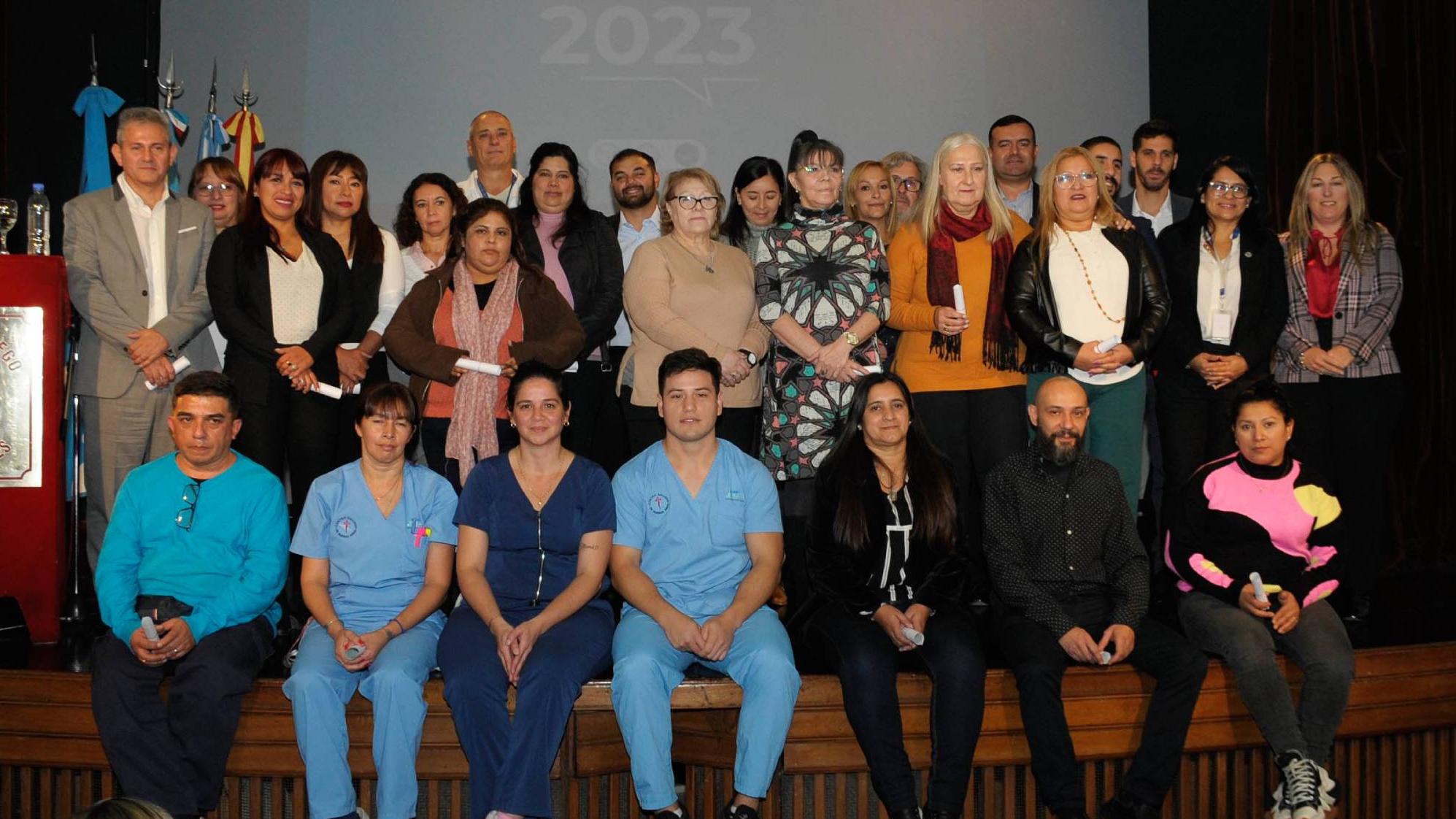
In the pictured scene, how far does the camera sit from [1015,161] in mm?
4559

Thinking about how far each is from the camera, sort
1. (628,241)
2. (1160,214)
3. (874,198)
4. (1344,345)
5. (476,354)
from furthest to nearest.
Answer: (1160,214) → (628,241) → (874,198) → (1344,345) → (476,354)

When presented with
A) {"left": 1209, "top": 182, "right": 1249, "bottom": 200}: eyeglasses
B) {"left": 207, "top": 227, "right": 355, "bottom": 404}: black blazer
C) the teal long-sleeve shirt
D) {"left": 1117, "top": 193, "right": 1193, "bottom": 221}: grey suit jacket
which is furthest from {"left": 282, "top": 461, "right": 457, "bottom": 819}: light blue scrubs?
{"left": 1117, "top": 193, "right": 1193, "bottom": 221}: grey suit jacket

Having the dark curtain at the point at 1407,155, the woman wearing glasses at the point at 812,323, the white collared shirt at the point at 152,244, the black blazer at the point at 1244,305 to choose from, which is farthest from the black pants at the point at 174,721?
the dark curtain at the point at 1407,155

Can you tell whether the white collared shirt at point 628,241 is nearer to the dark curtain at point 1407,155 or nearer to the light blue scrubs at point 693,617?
the light blue scrubs at point 693,617

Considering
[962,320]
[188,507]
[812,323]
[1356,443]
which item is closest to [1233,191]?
[1356,443]

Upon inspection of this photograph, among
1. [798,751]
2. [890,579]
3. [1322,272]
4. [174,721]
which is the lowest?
[798,751]

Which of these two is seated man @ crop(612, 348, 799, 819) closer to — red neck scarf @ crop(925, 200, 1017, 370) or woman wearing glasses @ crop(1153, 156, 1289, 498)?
red neck scarf @ crop(925, 200, 1017, 370)

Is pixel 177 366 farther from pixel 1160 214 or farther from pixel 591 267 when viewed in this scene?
pixel 1160 214

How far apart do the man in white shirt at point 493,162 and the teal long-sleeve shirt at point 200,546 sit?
167cm

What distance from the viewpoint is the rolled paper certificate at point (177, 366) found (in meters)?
3.85

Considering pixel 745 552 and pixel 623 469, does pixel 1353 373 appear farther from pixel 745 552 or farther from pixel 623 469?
pixel 623 469

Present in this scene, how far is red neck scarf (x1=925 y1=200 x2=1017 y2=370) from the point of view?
12.5 ft

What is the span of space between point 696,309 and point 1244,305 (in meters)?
1.76

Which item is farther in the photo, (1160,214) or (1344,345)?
(1160,214)
